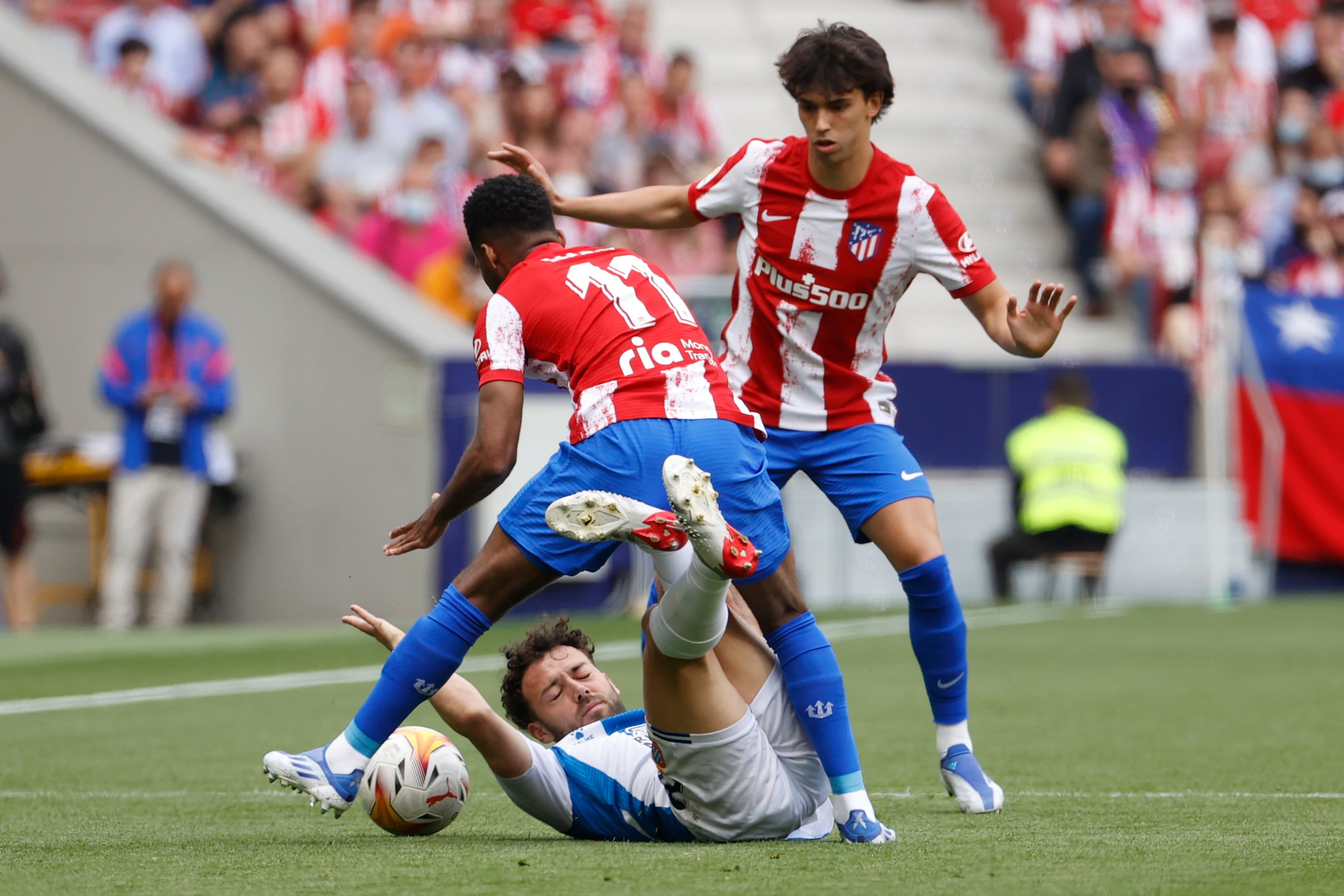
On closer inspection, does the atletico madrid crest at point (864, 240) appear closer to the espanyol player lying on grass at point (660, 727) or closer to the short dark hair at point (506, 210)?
the short dark hair at point (506, 210)

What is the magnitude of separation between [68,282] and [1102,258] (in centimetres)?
871

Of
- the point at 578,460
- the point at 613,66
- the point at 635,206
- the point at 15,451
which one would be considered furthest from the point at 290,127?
the point at 578,460

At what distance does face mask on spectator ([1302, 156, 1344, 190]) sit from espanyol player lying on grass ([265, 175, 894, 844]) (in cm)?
1316

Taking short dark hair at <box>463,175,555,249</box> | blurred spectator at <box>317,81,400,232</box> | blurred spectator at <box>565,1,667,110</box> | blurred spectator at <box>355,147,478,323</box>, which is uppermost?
blurred spectator at <box>565,1,667,110</box>

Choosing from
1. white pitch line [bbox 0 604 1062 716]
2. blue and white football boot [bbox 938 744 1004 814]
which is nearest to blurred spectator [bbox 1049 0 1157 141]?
white pitch line [bbox 0 604 1062 716]

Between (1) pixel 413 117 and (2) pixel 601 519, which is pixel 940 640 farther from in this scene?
(1) pixel 413 117

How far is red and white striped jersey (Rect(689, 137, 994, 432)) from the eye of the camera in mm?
5570

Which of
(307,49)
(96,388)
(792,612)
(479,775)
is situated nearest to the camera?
(792,612)

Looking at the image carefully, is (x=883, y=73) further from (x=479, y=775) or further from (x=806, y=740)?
(x=479, y=775)

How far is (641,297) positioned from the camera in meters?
5.00

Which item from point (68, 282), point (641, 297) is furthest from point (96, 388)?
point (641, 297)

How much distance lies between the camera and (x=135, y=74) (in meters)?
15.0

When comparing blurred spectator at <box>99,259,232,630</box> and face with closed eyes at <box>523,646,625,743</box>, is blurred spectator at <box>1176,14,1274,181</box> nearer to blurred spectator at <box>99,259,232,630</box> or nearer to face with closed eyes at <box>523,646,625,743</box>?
blurred spectator at <box>99,259,232,630</box>

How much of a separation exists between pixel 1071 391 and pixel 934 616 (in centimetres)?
847
